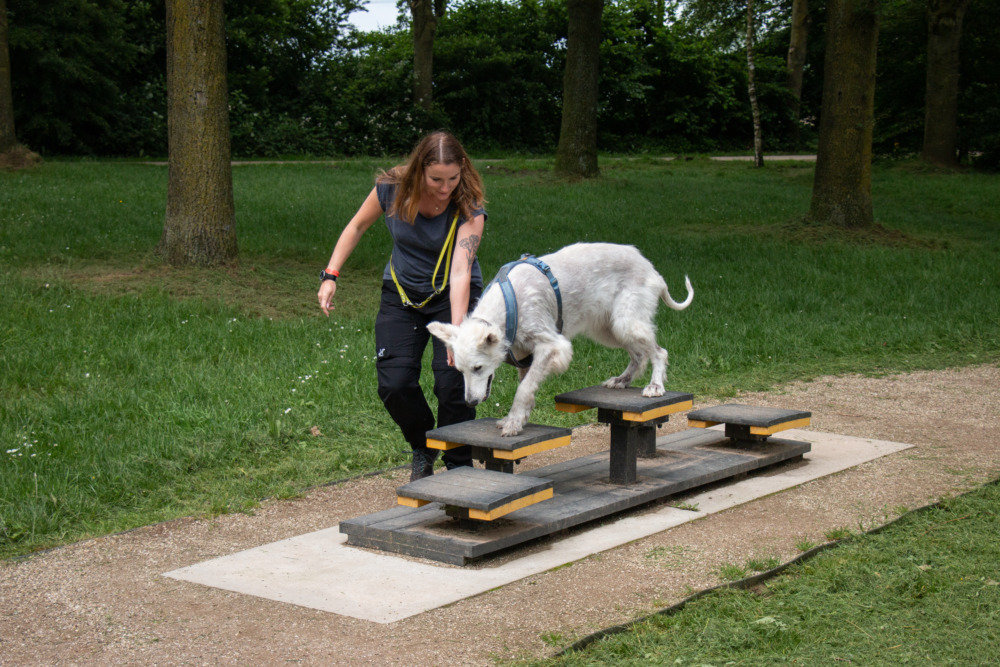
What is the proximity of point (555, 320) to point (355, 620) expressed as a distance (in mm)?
2124

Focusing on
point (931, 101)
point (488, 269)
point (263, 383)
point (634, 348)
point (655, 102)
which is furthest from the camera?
point (655, 102)

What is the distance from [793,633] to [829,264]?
10898 mm

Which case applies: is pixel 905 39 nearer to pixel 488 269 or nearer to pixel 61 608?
pixel 488 269

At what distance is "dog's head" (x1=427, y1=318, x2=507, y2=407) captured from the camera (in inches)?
200

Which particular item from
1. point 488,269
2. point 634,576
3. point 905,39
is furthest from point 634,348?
point 905,39

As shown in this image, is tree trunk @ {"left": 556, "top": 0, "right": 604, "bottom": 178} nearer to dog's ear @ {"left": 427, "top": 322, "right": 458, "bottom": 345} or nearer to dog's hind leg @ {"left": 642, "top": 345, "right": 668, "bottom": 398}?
dog's hind leg @ {"left": 642, "top": 345, "right": 668, "bottom": 398}

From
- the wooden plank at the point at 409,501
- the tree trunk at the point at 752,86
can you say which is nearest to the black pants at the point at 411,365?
the wooden plank at the point at 409,501

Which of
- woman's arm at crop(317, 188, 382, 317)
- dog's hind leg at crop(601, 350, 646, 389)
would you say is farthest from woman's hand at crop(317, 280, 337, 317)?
dog's hind leg at crop(601, 350, 646, 389)

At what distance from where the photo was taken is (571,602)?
4.41 meters

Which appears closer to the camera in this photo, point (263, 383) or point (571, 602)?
point (571, 602)

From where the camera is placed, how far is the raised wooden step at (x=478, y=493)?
4.79m

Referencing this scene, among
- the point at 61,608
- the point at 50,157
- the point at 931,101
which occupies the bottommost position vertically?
the point at 61,608

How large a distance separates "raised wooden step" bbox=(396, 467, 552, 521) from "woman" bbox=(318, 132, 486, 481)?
0.65 metres

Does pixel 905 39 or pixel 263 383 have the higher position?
pixel 905 39
